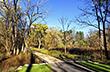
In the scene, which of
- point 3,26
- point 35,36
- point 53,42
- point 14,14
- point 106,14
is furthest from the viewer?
point 35,36

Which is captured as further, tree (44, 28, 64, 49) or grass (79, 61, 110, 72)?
tree (44, 28, 64, 49)

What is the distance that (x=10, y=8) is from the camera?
Answer: 106ft

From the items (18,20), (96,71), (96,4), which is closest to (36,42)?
(18,20)

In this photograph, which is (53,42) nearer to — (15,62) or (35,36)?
(35,36)

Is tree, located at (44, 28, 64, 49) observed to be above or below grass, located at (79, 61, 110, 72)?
above

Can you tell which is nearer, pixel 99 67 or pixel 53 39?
pixel 99 67

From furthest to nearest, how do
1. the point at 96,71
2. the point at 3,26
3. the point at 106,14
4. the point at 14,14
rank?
the point at 3,26
the point at 14,14
the point at 106,14
the point at 96,71

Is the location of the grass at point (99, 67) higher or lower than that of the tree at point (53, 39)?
lower

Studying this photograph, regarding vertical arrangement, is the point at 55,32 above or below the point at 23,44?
above

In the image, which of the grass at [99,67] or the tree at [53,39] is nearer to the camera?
the grass at [99,67]

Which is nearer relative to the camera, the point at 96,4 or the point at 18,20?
the point at 96,4

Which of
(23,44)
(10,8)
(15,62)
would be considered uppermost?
(10,8)

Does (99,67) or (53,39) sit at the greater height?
(53,39)

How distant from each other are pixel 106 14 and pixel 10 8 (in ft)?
51.6
